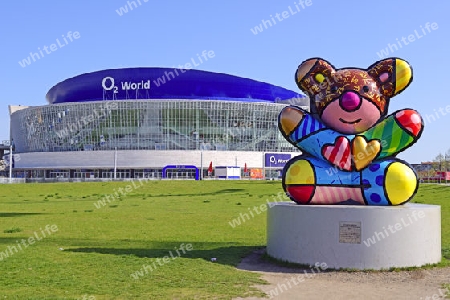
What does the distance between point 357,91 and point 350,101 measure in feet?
1.02

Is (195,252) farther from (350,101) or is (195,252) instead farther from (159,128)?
(159,128)

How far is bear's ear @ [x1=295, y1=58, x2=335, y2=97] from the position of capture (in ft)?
43.6

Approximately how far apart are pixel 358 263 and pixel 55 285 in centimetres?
619

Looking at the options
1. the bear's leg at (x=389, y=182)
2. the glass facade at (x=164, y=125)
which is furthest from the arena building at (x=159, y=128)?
the bear's leg at (x=389, y=182)

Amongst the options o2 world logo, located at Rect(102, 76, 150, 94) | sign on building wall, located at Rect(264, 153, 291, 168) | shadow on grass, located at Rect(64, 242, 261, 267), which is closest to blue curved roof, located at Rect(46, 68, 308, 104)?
o2 world logo, located at Rect(102, 76, 150, 94)

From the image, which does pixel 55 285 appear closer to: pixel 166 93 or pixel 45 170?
pixel 166 93

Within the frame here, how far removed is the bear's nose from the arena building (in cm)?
7043

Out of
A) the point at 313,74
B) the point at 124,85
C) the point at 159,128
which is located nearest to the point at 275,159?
the point at 159,128

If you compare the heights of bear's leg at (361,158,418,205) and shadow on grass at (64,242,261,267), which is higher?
bear's leg at (361,158,418,205)

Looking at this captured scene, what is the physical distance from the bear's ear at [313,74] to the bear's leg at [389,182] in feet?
7.80

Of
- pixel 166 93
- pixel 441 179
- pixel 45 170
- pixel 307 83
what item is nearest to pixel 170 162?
pixel 166 93

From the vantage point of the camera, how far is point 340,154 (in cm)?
1287

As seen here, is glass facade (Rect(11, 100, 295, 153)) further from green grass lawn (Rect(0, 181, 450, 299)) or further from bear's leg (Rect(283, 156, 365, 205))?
bear's leg (Rect(283, 156, 365, 205))

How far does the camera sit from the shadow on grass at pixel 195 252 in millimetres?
13008
